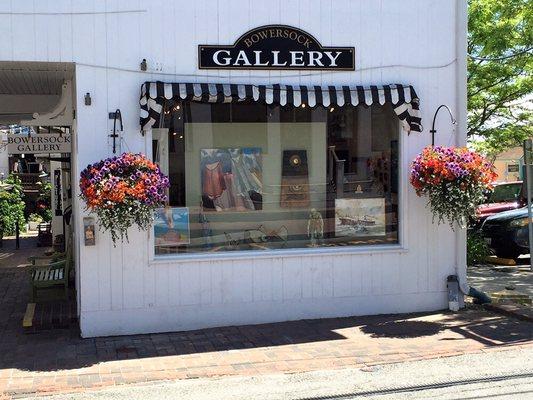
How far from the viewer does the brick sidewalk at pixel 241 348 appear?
21.0 feet

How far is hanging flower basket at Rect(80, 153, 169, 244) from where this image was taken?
22.9 ft

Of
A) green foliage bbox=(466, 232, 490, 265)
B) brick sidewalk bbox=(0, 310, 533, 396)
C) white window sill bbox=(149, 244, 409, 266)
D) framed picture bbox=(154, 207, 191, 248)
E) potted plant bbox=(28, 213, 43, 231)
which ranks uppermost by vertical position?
framed picture bbox=(154, 207, 191, 248)

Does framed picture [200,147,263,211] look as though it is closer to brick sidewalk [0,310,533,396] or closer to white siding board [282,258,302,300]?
white siding board [282,258,302,300]

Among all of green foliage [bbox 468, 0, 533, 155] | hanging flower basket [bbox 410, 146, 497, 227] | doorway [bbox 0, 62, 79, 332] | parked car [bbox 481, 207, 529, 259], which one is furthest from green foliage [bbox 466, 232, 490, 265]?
doorway [bbox 0, 62, 79, 332]

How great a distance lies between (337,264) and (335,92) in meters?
2.20

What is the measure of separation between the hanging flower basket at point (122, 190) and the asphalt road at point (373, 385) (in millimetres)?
1871

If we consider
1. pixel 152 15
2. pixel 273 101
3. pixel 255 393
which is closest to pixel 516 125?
pixel 273 101

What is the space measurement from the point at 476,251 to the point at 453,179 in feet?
20.0

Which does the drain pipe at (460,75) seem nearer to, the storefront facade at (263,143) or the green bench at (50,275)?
the storefront facade at (263,143)

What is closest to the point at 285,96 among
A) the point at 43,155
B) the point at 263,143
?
the point at 263,143

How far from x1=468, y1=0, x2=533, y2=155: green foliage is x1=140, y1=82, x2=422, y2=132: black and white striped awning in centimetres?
549

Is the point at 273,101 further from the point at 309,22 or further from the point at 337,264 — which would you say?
the point at 337,264

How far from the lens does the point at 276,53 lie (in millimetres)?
8180

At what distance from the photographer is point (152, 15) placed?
781 centimetres
